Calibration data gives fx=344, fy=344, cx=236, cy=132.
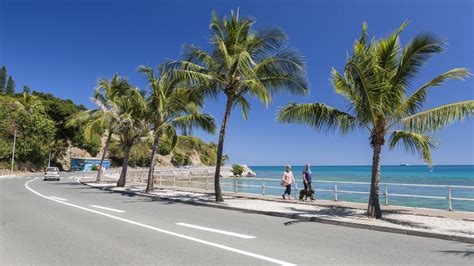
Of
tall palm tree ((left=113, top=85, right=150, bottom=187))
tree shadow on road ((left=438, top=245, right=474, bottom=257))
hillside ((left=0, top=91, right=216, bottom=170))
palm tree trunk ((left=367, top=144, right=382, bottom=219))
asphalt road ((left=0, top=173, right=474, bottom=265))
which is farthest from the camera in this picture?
hillside ((left=0, top=91, right=216, bottom=170))

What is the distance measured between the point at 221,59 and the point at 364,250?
433 inches

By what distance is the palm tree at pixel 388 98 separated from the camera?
10273 mm

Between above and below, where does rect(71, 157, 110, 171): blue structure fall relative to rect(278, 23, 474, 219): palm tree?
below

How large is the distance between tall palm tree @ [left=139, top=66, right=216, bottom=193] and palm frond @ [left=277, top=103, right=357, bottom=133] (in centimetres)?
681

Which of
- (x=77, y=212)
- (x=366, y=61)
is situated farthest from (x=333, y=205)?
(x=77, y=212)

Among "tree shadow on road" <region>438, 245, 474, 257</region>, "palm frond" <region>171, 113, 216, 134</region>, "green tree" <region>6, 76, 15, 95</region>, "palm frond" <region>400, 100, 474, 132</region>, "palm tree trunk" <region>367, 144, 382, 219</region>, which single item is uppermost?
"green tree" <region>6, 76, 15, 95</region>

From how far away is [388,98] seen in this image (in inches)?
422

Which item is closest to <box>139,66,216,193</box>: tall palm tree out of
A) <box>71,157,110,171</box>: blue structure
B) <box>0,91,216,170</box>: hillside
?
<box>0,91,216,170</box>: hillside

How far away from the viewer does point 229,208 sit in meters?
13.6

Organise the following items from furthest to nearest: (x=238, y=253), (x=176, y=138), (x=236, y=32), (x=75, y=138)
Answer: (x=75, y=138), (x=176, y=138), (x=236, y=32), (x=238, y=253)

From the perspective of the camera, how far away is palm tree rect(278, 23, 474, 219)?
33.7ft

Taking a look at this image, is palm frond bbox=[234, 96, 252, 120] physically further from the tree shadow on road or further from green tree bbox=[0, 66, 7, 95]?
green tree bbox=[0, 66, 7, 95]

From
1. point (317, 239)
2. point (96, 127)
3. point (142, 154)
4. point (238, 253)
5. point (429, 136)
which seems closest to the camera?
point (238, 253)

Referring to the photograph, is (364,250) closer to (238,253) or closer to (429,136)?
(238,253)
